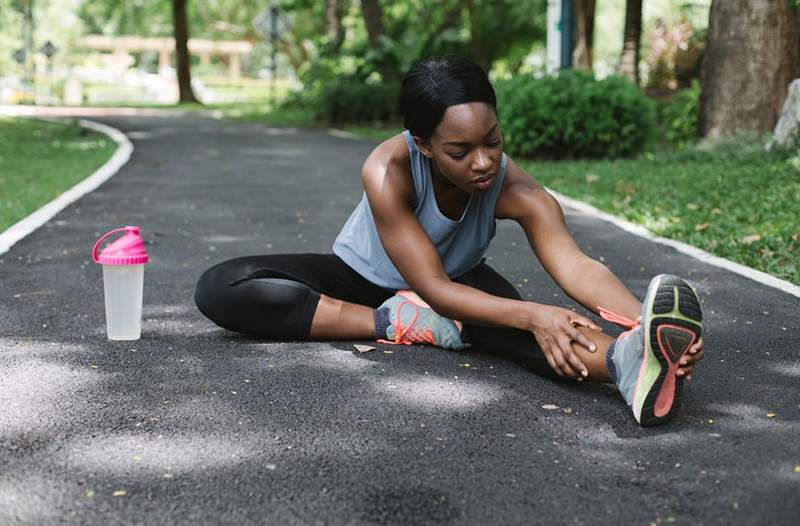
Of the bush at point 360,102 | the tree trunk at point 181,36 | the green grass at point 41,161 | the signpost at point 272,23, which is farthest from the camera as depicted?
the tree trunk at point 181,36

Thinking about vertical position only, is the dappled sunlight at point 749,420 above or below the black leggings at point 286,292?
below

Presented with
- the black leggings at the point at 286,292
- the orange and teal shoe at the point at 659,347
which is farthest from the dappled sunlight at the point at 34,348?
the orange and teal shoe at the point at 659,347

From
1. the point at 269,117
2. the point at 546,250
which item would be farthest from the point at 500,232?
the point at 269,117

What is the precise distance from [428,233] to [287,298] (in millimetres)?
634

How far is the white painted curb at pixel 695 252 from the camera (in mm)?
5723

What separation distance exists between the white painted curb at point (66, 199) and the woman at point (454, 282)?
3.09 meters

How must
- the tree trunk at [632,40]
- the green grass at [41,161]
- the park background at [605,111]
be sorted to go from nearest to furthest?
the park background at [605,111]
the green grass at [41,161]
the tree trunk at [632,40]

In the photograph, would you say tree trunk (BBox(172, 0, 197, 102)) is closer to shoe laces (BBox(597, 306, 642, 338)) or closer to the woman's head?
the woman's head

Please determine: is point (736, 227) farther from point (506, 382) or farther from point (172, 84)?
point (172, 84)

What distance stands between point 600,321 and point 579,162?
27.2 feet

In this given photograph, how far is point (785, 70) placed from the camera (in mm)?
11742

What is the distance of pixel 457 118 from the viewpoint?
11.8ft

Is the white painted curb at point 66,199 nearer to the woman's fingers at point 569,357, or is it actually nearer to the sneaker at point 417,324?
the sneaker at point 417,324

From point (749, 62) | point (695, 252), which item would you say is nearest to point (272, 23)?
point (749, 62)
